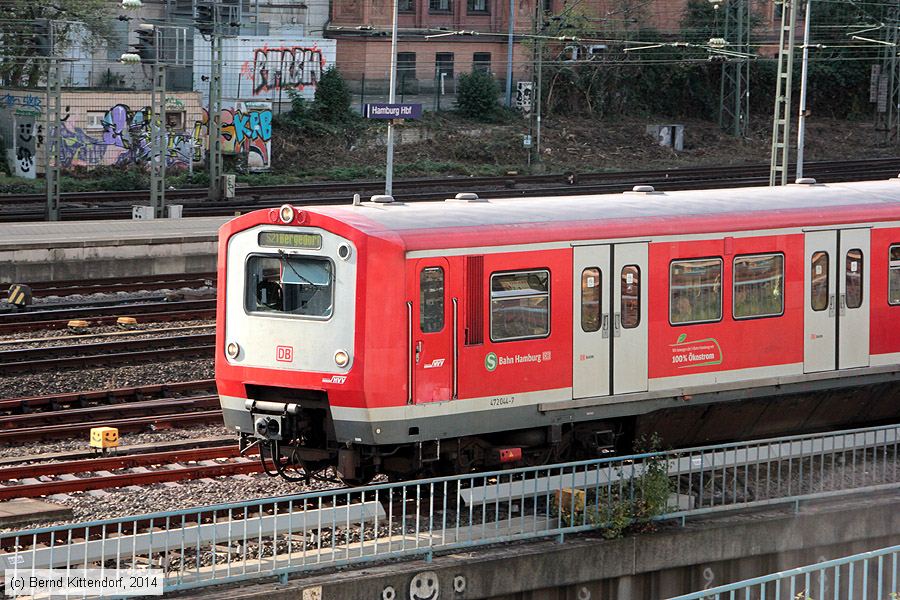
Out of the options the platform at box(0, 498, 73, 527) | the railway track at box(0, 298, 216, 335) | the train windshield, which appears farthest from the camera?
the railway track at box(0, 298, 216, 335)

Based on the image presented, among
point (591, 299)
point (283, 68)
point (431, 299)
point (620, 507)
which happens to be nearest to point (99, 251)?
point (591, 299)

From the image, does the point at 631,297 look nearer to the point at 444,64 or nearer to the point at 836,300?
the point at 836,300

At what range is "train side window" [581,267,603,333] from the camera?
1386 cm

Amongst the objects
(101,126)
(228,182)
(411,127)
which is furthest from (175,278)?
(411,127)

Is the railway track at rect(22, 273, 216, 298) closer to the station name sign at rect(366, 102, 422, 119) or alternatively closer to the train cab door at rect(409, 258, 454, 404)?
the station name sign at rect(366, 102, 422, 119)

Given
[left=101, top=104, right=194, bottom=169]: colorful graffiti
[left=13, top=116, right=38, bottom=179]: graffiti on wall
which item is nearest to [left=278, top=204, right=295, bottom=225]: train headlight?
[left=13, top=116, right=38, bottom=179]: graffiti on wall

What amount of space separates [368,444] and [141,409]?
5.94 metres

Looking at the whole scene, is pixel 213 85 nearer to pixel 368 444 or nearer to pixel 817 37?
pixel 368 444

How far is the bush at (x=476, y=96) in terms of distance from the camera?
185 feet

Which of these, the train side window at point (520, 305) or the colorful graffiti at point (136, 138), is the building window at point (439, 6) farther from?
the train side window at point (520, 305)

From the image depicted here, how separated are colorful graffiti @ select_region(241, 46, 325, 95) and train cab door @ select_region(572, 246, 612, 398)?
133 ft

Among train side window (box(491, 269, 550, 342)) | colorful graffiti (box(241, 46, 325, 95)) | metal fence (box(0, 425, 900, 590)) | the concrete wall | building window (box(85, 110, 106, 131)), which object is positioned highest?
colorful graffiti (box(241, 46, 325, 95))

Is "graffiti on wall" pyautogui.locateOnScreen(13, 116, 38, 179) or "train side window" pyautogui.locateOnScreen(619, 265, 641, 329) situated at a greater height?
"graffiti on wall" pyautogui.locateOnScreen(13, 116, 38, 179)

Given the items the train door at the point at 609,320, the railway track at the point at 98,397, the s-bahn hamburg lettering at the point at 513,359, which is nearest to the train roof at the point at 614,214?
the train door at the point at 609,320
